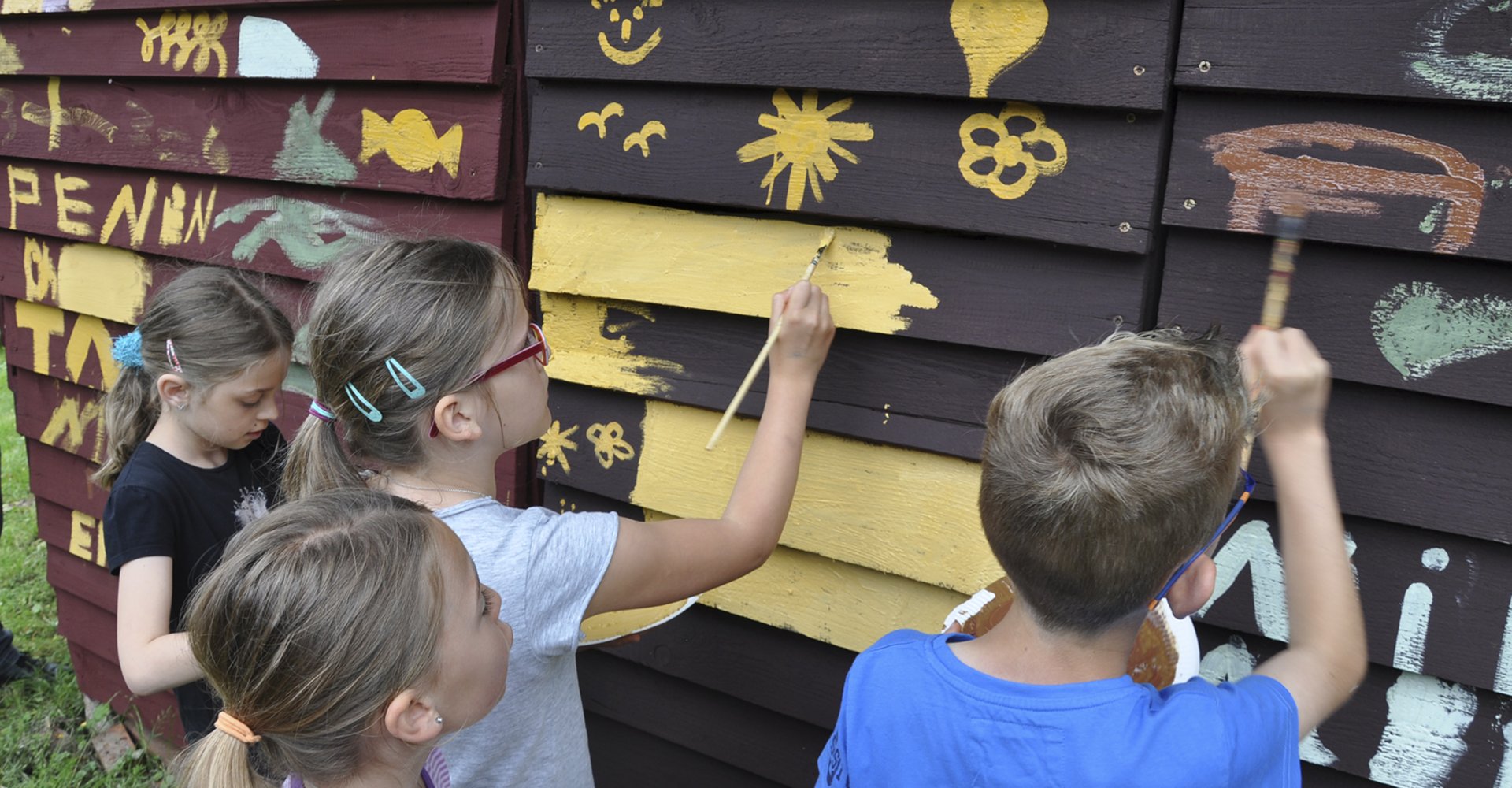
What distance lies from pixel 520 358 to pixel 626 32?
2.47ft

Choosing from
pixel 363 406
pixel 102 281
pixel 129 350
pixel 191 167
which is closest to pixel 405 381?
pixel 363 406

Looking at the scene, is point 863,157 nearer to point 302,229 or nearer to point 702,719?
point 702,719

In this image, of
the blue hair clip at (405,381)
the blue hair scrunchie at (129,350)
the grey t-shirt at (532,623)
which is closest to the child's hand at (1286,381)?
the grey t-shirt at (532,623)

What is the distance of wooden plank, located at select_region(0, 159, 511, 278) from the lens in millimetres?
2541

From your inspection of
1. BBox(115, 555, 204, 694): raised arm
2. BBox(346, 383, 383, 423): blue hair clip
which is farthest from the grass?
BBox(346, 383, 383, 423): blue hair clip

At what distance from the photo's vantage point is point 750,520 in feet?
5.59

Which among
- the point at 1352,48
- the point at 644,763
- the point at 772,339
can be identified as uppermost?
the point at 1352,48

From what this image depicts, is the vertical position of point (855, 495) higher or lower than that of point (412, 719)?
higher

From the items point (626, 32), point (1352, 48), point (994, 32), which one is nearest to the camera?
point (1352, 48)

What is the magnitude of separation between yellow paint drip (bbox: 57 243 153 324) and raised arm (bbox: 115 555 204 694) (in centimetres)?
153

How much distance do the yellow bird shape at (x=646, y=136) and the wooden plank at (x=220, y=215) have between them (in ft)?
1.45

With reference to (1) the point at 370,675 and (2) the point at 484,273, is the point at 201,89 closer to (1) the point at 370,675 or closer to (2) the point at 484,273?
(2) the point at 484,273

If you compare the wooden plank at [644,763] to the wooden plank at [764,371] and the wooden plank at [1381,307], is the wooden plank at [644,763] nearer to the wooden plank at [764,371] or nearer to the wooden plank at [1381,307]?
the wooden plank at [764,371]

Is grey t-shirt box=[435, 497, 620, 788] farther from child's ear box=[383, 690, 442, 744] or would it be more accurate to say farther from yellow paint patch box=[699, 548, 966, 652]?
yellow paint patch box=[699, 548, 966, 652]
